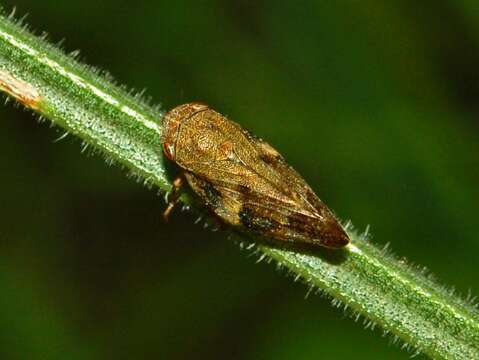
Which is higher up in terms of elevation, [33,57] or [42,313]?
[33,57]

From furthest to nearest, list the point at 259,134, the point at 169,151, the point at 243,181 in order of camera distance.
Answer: the point at 259,134
the point at 243,181
the point at 169,151

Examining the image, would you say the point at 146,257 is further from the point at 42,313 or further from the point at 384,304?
the point at 384,304

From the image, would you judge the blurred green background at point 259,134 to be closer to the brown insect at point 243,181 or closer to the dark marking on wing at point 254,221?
the brown insect at point 243,181

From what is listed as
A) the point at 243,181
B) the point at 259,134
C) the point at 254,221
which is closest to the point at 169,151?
the point at 243,181

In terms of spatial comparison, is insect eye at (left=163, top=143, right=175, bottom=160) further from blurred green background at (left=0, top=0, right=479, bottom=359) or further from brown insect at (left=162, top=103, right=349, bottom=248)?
blurred green background at (left=0, top=0, right=479, bottom=359)

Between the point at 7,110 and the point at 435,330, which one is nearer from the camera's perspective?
the point at 435,330

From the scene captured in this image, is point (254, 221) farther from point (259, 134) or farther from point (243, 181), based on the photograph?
point (259, 134)

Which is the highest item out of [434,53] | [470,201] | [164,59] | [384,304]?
[434,53]

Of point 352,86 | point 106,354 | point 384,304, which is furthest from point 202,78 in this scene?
point 384,304
